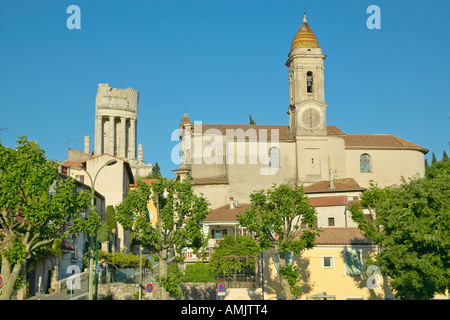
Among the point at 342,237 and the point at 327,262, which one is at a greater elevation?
the point at 342,237

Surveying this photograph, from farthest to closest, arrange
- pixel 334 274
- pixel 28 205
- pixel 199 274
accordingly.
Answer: pixel 199 274 → pixel 334 274 → pixel 28 205

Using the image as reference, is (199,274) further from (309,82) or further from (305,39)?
(305,39)

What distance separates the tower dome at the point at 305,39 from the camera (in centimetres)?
6981

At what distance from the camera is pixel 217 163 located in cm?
6762

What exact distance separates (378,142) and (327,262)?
3720 centimetres

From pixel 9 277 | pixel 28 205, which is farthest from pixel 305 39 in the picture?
pixel 9 277

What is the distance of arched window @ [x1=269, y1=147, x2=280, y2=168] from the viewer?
6762 centimetres

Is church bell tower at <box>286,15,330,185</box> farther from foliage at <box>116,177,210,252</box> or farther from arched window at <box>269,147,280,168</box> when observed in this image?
foliage at <box>116,177,210,252</box>

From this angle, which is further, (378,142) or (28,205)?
(378,142)

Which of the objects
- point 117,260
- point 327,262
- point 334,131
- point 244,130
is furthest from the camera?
point 334,131

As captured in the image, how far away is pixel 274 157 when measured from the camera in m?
67.9
